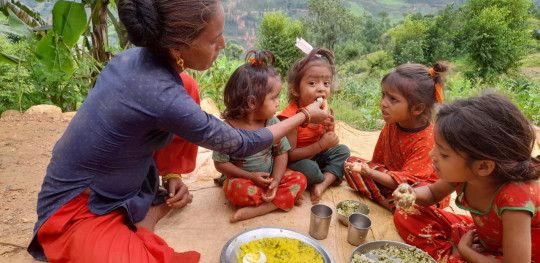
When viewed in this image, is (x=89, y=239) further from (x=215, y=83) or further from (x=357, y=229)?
(x=215, y=83)

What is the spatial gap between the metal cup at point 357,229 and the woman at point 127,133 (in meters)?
0.87

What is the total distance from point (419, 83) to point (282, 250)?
155cm

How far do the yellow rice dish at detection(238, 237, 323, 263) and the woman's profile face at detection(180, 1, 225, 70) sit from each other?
1.06 metres

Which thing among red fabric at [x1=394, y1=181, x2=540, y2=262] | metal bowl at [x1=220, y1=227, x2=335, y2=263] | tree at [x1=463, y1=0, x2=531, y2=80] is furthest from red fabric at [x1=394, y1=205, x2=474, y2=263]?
tree at [x1=463, y1=0, x2=531, y2=80]

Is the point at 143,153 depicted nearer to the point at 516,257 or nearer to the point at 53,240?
the point at 53,240

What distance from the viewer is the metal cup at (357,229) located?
209cm

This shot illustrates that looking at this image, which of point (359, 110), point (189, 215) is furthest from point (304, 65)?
point (359, 110)

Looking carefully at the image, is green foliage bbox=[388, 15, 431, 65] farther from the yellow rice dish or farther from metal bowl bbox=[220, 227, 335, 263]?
the yellow rice dish

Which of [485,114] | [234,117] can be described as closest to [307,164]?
[234,117]

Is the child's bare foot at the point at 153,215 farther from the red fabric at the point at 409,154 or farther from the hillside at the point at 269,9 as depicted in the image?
the hillside at the point at 269,9

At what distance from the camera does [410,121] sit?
8.34 feet

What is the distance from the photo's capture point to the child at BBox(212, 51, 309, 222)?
238cm

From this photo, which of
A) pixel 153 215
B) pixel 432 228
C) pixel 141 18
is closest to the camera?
pixel 141 18

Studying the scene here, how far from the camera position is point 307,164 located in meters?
2.74
